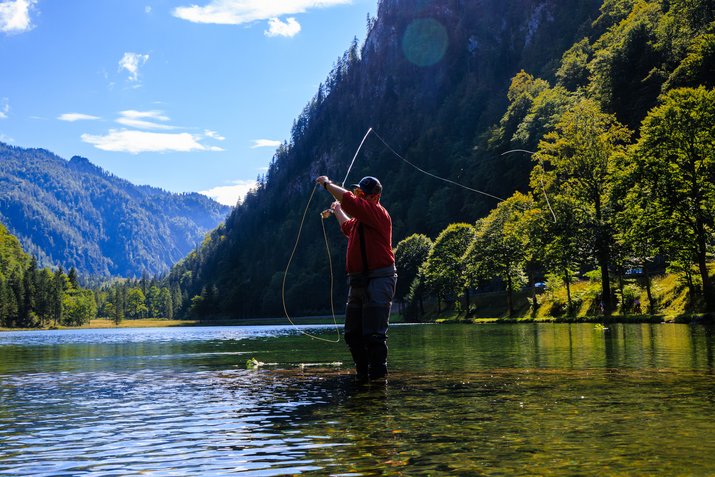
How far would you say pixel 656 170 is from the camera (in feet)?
161

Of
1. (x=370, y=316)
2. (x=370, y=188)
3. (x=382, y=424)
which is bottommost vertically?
(x=382, y=424)

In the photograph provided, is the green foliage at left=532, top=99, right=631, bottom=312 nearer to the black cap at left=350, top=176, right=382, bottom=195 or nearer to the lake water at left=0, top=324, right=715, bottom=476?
the lake water at left=0, top=324, right=715, bottom=476

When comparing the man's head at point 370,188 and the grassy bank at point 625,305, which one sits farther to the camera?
the grassy bank at point 625,305

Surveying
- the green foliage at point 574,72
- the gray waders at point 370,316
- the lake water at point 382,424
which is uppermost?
the green foliage at point 574,72

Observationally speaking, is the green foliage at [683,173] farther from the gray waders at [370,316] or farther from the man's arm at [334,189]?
the man's arm at [334,189]

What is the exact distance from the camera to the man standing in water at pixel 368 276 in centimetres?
1437

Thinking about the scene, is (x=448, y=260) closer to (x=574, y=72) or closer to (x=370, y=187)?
(x=574, y=72)

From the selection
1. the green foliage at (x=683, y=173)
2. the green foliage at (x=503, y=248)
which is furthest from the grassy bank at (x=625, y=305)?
the green foliage at (x=503, y=248)

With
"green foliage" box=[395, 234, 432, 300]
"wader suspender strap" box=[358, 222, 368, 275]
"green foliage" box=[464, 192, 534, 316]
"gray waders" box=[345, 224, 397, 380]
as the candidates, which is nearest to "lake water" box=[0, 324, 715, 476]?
"gray waders" box=[345, 224, 397, 380]

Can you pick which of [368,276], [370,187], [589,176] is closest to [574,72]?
[589,176]

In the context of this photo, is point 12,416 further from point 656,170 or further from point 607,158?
point 607,158

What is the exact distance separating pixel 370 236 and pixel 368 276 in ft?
2.91

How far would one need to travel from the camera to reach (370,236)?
1473cm

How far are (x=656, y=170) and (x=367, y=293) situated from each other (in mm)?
41224
